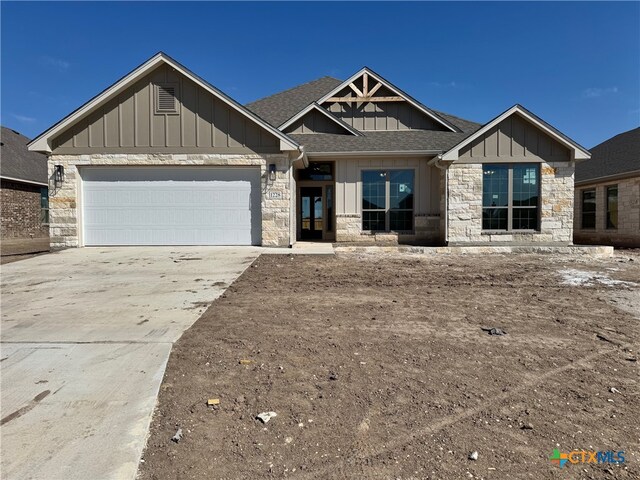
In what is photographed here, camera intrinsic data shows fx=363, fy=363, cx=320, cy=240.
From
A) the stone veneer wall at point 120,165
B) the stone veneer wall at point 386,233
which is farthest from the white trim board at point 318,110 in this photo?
the stone veneer wall at point 386,233

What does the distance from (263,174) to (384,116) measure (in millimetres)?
6624

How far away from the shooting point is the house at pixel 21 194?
18109mm

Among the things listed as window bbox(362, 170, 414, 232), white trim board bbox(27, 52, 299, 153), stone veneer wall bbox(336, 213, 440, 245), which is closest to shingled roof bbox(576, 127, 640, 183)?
stone veneer wall bbox(336, 213, 440, 245)

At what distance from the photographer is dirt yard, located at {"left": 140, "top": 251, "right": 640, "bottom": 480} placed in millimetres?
2117

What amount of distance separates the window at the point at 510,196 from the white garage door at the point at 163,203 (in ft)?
25.6

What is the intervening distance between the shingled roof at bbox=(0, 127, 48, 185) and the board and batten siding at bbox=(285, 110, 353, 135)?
48.7ft

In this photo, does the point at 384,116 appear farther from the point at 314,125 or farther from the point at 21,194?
the point at 21,194

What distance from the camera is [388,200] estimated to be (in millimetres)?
13445

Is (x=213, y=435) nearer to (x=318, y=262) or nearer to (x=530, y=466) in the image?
(x=530, y=466)

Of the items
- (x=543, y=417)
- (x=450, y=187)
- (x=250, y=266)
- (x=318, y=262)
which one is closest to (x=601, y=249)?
(x=450, y=187)

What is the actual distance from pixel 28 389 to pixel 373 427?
8.97 feet

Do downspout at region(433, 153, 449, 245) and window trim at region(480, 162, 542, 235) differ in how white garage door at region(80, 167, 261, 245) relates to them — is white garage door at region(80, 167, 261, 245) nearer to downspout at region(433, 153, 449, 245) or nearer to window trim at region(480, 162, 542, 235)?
downspout at region(433, 153, 449, 245)

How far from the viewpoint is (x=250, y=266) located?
8.49 meters

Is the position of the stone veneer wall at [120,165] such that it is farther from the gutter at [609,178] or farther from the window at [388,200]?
the gutter at [609,178]
